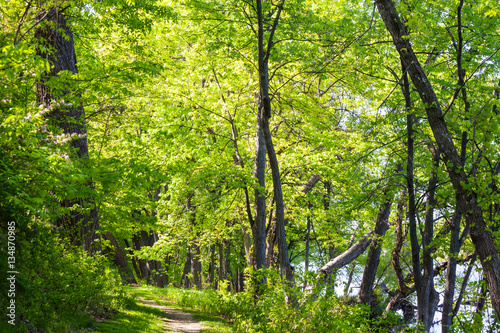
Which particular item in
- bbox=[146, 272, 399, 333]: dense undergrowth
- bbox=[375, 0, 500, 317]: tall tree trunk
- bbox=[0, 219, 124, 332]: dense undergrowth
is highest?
bbox=[375, 0, 500, 317]: tall tree trunk

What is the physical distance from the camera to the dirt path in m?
9.39

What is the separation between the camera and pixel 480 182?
5168mm

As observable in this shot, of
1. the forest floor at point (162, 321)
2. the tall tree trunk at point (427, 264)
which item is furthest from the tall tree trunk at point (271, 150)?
the tall tree trunk at point (427, 264)

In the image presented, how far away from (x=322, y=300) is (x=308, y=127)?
754cm

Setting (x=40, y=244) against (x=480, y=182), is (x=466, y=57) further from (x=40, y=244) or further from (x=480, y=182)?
(x=40, y=244)

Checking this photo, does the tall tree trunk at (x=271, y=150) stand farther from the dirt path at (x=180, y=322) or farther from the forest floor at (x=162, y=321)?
the dirt path at (x=180, y=322)

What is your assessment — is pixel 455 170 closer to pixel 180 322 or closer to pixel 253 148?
pixel 180 322

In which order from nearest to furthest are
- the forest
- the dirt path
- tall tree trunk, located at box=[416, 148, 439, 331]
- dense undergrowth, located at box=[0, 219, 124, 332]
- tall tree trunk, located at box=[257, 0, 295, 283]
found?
1. dense undergrowth, located at box=[0, 219, 124, 332]
2. the forest
3. tall tree trunk, located at box=[416, 148, 439, 331]
4. tall tree trunk, located at box=[257, 0, 295, 283]
5. the dirt path

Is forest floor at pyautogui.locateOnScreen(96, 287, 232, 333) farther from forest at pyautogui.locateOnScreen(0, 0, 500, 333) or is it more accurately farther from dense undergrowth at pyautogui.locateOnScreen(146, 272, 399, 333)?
dense undergrowth at pyautogui.locateOnScreen(146, 272, 399, 333)

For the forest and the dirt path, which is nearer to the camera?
the forest

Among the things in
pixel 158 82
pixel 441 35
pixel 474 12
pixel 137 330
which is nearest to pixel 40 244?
pixel 137 330

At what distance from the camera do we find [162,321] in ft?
33.0

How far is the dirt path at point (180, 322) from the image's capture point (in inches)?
370

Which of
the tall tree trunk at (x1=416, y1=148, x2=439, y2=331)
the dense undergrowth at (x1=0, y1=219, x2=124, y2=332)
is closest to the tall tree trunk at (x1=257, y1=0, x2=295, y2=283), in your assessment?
the tall tree trunk at (x1=416, y1=148, x2=439, y2=331)
